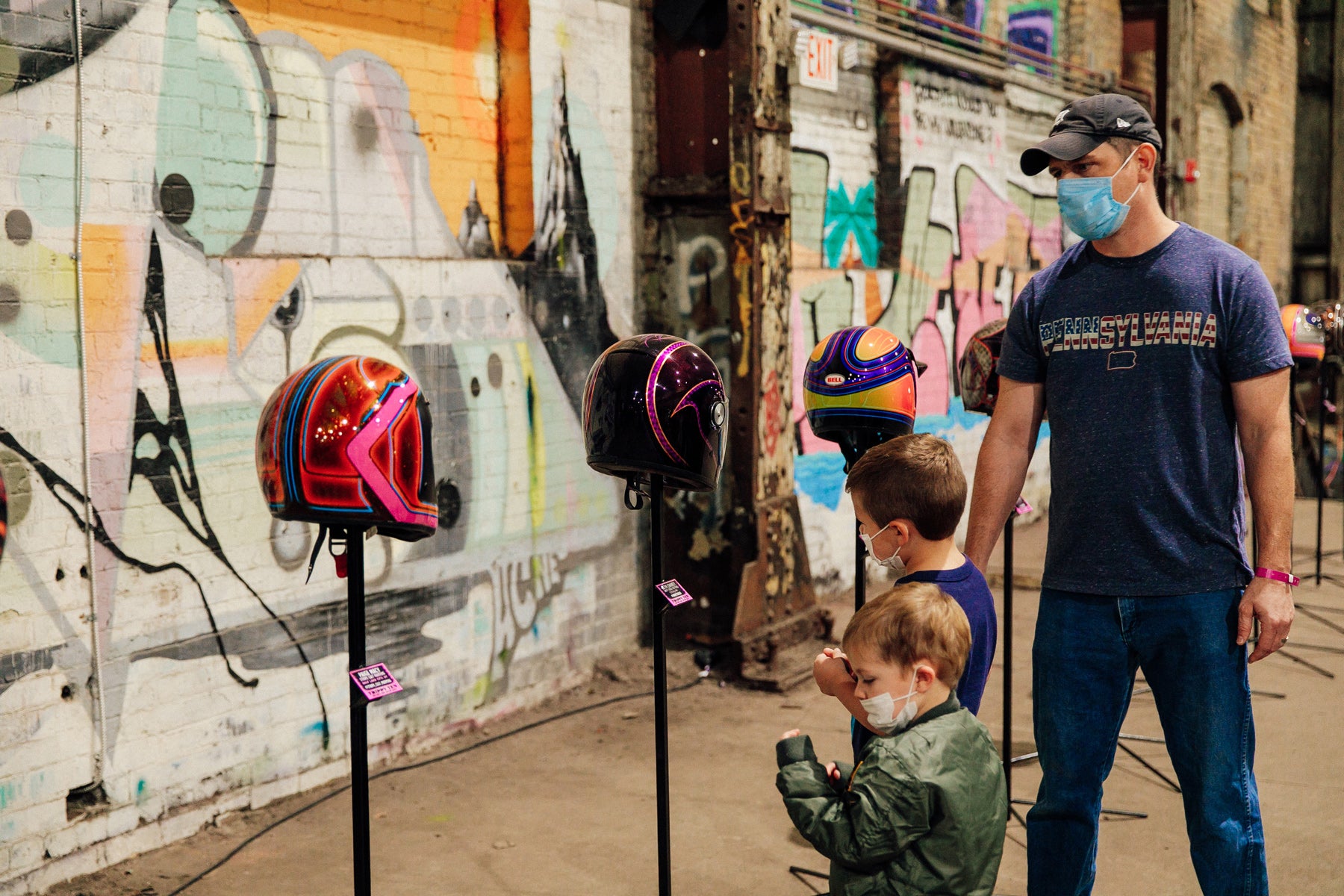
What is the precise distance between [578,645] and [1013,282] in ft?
19.7

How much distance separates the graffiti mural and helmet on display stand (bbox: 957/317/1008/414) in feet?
9.36

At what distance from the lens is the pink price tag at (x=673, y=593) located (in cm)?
326

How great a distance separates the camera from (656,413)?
10.4 ft

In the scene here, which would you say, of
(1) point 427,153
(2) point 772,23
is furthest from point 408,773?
(2) point 772,23

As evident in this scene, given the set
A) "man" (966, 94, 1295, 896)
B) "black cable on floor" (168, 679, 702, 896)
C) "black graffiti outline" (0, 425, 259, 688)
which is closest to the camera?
"man" (966, 94, 1295, 896)

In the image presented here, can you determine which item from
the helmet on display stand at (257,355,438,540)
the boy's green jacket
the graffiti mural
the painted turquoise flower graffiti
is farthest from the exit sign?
the boy's green jacket

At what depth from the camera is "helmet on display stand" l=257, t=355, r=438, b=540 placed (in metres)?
2.53

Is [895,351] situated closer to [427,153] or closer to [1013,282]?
[427,153]

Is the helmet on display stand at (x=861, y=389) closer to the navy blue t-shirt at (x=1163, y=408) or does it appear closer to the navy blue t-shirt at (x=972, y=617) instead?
the navy blue t-shirt at (x=1163, y=408)

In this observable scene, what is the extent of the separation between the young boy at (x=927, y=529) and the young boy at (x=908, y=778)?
0.32 meters

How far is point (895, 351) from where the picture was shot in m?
3.69

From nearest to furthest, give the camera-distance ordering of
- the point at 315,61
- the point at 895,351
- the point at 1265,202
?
1. the point at 895,351
2. the point at 315,61
3. the point at 1265,202

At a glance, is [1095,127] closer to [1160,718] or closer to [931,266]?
[1160,718]

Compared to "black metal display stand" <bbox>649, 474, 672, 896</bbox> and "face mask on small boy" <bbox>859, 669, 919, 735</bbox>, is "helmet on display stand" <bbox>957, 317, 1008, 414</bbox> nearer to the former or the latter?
"black metal display stand" <bbox>649, 474, 672, 896</bbox>
